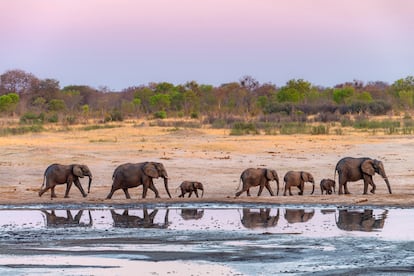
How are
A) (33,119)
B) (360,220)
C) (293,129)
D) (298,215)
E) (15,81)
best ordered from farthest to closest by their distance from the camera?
(15,81)
(33,119)
(293,129)
(298,215)
(360,220)

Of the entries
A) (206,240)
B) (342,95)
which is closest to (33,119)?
(342,95)

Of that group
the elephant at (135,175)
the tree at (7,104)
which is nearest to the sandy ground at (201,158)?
the elephant at (135,175)

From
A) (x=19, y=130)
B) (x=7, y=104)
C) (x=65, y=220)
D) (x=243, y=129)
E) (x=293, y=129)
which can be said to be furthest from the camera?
(x=7, y=104)

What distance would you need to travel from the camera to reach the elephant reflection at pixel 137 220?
674 inches

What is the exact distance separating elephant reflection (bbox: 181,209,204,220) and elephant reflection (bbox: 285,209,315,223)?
169cm

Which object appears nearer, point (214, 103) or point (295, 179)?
point (295, 179)

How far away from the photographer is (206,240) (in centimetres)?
1499

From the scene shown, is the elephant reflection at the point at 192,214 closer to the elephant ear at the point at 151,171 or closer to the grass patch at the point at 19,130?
the elephant ear at the point at 151,171

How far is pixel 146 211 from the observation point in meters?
19.5

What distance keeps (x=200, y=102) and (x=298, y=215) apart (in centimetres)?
6061

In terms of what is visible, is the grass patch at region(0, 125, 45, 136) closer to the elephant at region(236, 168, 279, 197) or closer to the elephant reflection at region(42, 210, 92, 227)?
the elephant at region(236, 168, 279, 197)

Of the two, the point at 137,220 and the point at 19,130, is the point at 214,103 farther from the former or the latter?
the point at 137,220

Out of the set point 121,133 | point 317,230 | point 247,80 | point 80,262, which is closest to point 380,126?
point 121,133

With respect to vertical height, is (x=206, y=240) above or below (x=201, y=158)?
below
